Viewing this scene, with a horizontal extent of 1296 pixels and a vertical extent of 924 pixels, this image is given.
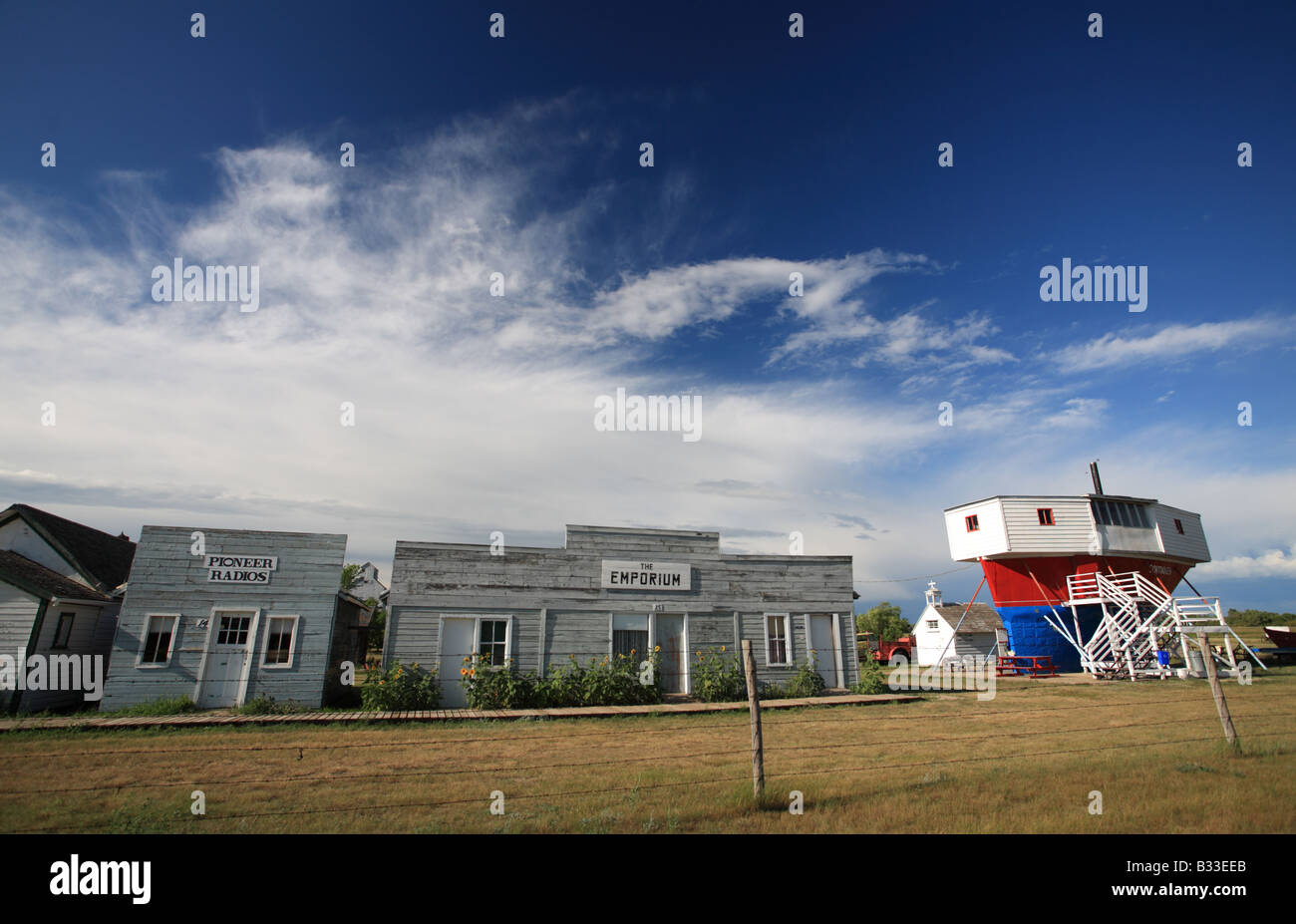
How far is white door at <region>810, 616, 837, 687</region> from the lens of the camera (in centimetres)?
2020

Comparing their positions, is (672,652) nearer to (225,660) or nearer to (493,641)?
(493,641)

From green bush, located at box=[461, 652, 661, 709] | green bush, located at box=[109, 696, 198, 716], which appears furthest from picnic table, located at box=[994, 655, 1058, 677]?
green bush, located at box=[109, 696, 198, 716]

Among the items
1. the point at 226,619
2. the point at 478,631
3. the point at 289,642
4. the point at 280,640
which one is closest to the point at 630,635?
the point at 478,631

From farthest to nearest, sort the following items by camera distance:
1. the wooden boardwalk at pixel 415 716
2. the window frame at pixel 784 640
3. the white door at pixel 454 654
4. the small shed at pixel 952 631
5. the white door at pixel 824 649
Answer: the small shed at pixel 952 631
the white door at pixel 824 649
the window frame at pixel 784 640
the white door at pixel 454 654
the wooden boardwalk at pixel 415 716

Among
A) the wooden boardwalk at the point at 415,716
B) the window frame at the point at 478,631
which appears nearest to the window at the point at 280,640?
the wooden boardwalk at the point at 415,716

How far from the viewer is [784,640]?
785 inches

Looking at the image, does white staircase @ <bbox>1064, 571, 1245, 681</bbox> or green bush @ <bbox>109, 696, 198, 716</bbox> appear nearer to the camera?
green bush @ <bbox>109, 696, 198, 716</bbox>

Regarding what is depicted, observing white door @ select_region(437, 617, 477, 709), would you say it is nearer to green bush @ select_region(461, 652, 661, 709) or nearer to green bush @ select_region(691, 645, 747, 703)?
green bush @ select_region(461, 652, 661, 709)

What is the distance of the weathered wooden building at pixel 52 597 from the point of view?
A: 15.6 m

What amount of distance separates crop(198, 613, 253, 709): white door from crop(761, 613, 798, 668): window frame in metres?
15.1

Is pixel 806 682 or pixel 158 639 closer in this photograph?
pixel 158 639

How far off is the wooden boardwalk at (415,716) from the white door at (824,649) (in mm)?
2032

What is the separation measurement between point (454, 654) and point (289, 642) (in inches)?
173
